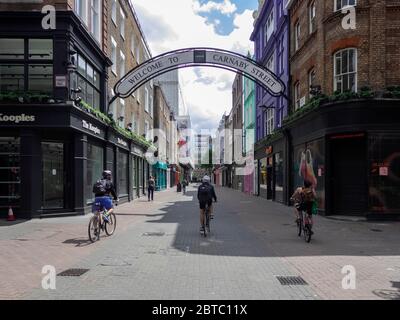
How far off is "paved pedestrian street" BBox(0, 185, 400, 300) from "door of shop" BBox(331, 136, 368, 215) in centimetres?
177

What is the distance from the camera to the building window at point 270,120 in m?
32.4

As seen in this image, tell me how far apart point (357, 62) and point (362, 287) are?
12.4m

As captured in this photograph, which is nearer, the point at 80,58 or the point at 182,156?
the point at 80,58

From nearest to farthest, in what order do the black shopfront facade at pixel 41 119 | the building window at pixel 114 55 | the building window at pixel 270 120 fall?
1. the black shopfront facade at pixel 41 119
2. the building window at pixel 114 55
3. the building window at pixel 270 120

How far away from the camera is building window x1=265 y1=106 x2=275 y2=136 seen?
106 ft

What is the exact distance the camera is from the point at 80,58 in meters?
19.7

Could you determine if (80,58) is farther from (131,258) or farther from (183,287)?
(183,287)

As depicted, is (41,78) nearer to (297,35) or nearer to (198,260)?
(198,260)

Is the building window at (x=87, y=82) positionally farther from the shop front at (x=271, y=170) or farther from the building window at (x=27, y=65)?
the shop front at (x=271, y=170)

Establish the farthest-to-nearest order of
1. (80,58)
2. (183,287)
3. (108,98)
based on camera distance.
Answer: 1. (108,98)
2. (80,58)
3. (183,287)

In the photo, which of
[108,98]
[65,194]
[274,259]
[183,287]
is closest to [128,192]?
[108,98]

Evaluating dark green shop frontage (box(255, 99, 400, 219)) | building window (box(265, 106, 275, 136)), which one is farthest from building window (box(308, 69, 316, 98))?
building window (box(265, 106, 275, 136))

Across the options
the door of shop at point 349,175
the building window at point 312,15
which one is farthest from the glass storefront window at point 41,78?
the building window at point 312,15

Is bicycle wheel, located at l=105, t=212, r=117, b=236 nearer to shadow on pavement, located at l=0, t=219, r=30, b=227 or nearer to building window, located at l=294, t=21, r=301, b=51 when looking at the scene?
shadow on pavement, located at l=0, t=219, r=30, b=227
